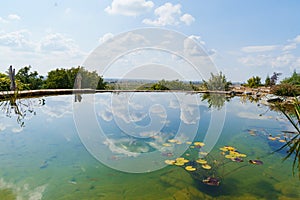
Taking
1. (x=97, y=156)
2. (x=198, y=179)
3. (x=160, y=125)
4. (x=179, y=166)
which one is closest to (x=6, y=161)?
(x=97, y=156)

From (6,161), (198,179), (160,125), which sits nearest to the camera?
(198,179)

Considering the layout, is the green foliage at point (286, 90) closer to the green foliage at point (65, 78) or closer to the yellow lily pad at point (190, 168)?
the green foliage at point (65, 78)

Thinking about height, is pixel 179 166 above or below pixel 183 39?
below

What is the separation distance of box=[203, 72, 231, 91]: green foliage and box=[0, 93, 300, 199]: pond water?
1015 centimetres

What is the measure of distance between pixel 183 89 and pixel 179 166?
13002 mm

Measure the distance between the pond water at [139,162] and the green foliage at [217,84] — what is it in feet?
33.3

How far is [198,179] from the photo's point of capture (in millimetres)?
2170

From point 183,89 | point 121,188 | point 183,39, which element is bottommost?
point 121,188

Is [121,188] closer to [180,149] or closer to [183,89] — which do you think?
[180,149]

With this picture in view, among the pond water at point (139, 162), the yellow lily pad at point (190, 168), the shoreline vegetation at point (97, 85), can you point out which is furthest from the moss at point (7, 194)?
the shoreline vegetation at point (97, 85)

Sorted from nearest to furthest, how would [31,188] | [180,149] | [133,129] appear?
[31,188]
[180,149]
[133,129]

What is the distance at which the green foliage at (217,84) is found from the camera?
14427 millimetres

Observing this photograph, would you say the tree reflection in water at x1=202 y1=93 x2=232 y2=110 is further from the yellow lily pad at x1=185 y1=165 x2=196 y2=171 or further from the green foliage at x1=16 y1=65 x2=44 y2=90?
the green foliage at x1=16 y1=65 x2=44 y2=90

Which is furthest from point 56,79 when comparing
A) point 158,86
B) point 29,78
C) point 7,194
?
point 7,194
